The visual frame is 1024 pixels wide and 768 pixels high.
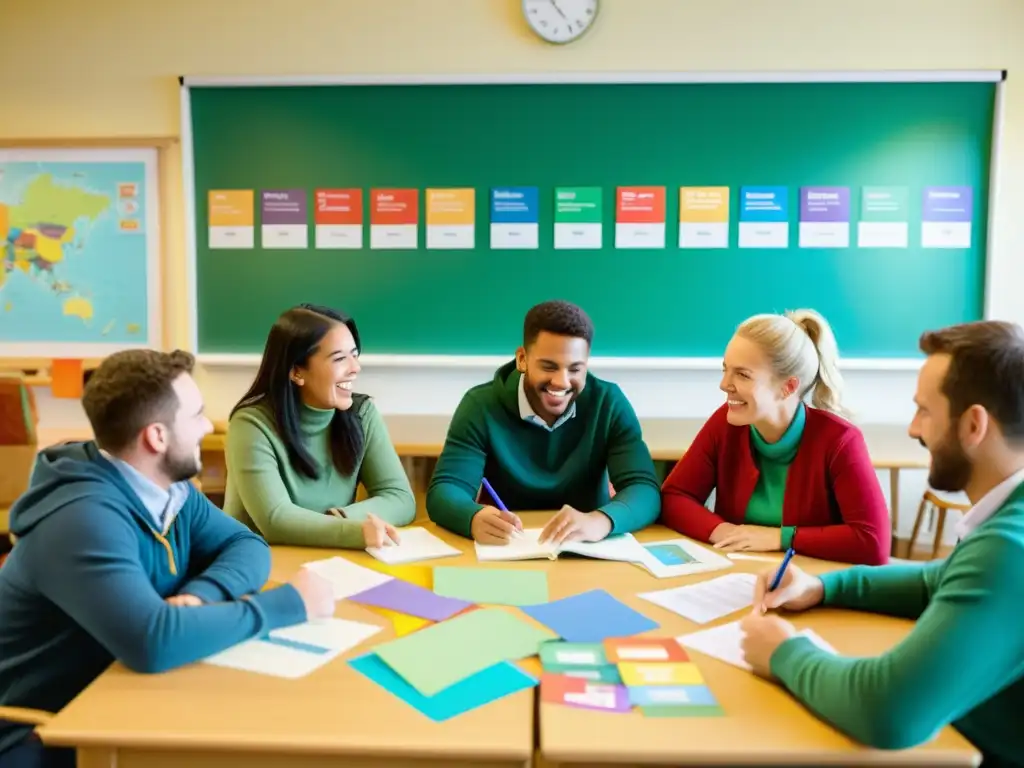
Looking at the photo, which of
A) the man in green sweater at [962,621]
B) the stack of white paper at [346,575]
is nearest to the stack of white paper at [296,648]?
the stack of white paper at [346,575]

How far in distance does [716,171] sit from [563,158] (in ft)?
2.26

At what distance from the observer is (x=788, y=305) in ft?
12.1

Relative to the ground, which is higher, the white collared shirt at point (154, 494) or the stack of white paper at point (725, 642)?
the white collared shirt at point (154, 494)

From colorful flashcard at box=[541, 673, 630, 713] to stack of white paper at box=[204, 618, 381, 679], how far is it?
0.35 m

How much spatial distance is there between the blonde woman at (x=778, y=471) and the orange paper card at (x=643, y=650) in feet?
1.97

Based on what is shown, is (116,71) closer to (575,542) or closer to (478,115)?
(478,115)

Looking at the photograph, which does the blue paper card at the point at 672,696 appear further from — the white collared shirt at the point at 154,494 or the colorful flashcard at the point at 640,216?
the colorful flashcard at the point at 640,216

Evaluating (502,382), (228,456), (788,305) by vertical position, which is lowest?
(228,456)

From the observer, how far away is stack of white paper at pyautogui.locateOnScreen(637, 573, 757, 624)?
1.49 metres

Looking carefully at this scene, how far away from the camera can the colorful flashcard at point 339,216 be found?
369cm

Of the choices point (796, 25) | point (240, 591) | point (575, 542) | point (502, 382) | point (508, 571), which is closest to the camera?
point (240, 591)

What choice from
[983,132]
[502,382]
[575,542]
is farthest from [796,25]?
[575,542]

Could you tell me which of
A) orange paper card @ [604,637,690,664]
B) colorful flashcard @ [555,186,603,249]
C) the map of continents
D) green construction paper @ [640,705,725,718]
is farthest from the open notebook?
the map of continents

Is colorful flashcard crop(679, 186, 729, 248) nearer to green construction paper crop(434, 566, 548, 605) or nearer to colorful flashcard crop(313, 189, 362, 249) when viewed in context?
colorful flashcard crop(313, 189, 362, 249)
